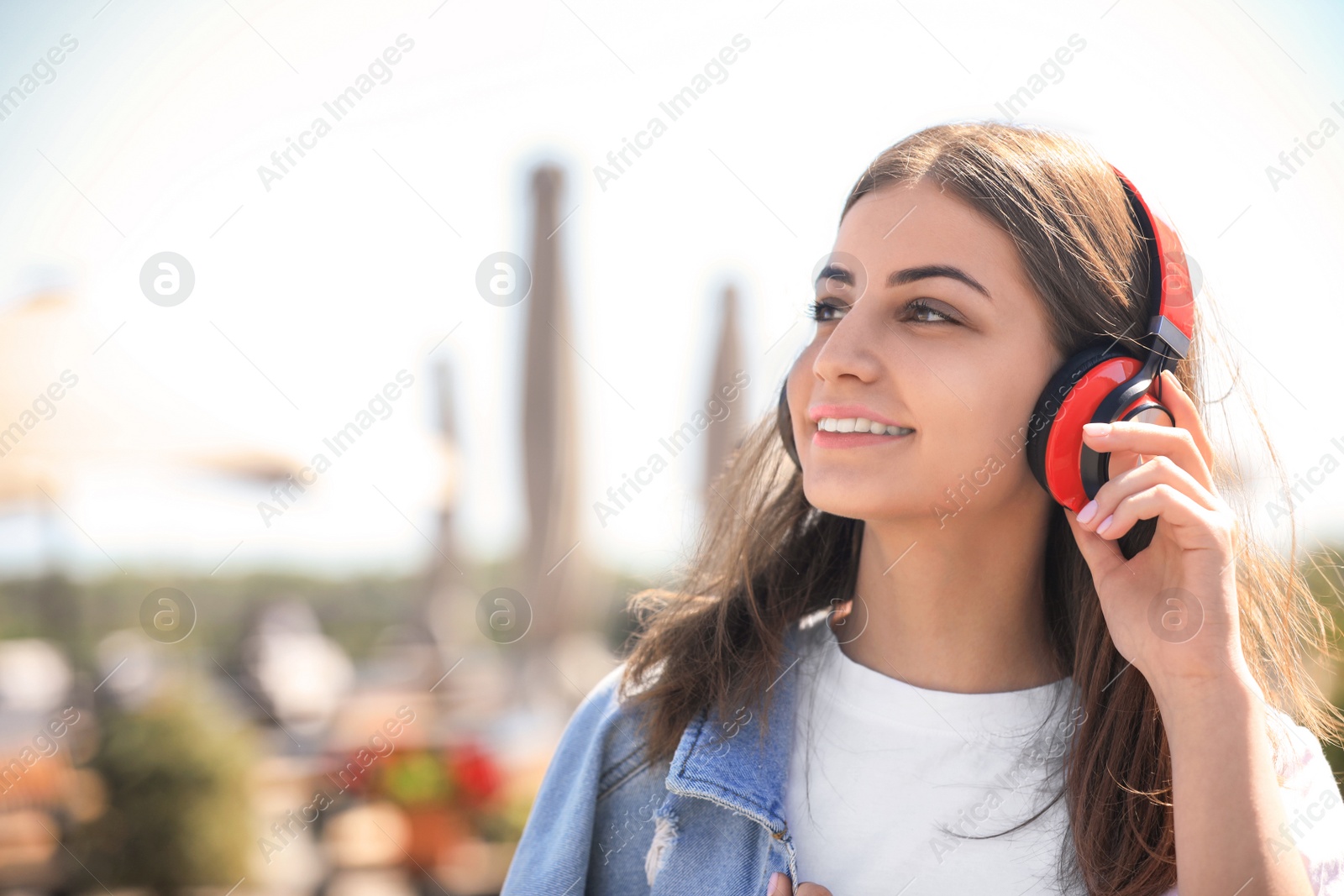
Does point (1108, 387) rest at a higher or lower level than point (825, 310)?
higher

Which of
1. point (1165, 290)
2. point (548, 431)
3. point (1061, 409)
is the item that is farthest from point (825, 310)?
point (548, 431)

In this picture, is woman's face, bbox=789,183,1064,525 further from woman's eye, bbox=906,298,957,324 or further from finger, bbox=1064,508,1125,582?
finger, bbox=1064,508,1125,582

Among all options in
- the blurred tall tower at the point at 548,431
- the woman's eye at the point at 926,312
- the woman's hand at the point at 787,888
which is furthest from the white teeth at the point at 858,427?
the blurred tall tower at the point at 548,431

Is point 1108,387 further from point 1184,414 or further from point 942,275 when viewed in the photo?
point 942,275

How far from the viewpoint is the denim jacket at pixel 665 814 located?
150 cm

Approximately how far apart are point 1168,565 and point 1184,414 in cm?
28

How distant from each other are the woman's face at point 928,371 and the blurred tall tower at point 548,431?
5.60m

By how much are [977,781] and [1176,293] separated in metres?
0.94

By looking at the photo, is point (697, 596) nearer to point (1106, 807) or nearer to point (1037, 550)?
point (1037, 550)

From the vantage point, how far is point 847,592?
6.18 ft

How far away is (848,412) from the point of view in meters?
1.52

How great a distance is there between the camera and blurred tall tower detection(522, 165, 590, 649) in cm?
700

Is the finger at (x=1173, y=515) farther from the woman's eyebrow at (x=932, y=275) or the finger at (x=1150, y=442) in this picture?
the woman's eyebrow at (x=932, y=275)

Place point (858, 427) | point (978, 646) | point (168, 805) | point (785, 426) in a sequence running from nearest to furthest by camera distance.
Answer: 1. point (858, 427)
2. point (978, 646)
3. point (785, 426)
4. point (168, 805)
